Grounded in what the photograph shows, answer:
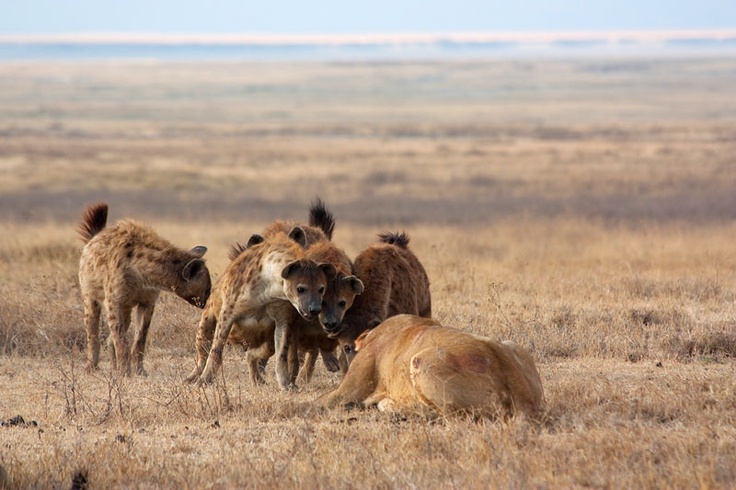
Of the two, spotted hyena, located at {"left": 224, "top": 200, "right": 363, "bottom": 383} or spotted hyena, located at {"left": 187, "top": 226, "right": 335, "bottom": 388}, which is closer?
spotted hyena, located at {"left": 224, "top": 200, "right": 363, "bottom": 383}

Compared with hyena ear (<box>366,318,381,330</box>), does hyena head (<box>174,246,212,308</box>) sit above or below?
above

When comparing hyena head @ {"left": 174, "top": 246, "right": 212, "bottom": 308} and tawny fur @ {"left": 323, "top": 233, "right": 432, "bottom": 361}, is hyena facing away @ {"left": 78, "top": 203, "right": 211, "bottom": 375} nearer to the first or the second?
hyena head @ {"left": 174, "top": 246, "right": 212, "bottom": 308}

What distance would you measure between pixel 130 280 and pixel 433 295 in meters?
4.34

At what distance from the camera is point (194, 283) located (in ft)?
35.3

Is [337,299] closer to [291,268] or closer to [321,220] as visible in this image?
[291,268]

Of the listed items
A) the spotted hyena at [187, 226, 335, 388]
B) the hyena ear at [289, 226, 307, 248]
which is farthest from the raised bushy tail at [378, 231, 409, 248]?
the spotted hyena at [187, 226, 335, 388]

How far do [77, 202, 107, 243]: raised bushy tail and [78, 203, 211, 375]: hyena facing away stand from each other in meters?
0.33

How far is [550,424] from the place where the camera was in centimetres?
755

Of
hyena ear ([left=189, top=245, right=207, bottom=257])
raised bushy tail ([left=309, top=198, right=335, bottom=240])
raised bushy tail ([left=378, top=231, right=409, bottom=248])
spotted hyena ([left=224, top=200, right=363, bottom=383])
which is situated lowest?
spotted hyena ([left=224, top=200, right=363, bottom=383])

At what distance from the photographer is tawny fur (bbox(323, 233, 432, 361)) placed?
927 cm

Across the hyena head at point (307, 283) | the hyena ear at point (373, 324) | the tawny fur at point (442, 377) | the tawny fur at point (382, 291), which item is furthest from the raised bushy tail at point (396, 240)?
the tawny fur at point (442, 377)

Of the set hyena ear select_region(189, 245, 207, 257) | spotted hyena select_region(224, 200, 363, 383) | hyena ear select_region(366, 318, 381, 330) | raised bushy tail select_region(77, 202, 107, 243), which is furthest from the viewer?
raised bushy tail select_region(77, 202, 107, 243)

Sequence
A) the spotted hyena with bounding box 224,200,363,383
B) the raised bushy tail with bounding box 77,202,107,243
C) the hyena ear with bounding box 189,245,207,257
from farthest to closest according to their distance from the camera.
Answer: the raised bushy tail with bounding box 77,202,107,243 → the hyena ear with bounding box 189,245,207,257 → the spotted hyena with bounding box 224,200,363,383

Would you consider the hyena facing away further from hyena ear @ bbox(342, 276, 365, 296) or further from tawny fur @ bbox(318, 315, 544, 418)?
tawny fur @ bbox(318, 315, 544, 418)
